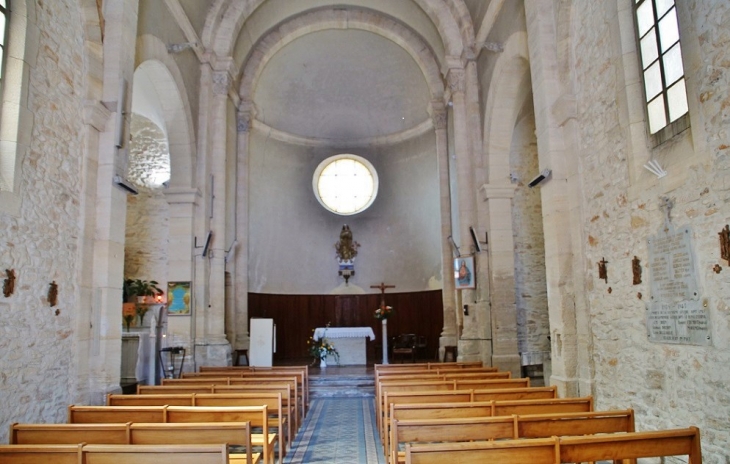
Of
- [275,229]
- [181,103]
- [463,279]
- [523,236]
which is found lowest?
[463,279]

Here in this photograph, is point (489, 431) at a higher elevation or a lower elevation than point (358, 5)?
lower

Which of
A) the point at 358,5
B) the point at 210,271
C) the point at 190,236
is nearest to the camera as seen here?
the point at 190,236

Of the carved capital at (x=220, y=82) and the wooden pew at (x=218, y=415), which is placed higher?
the carved capital at (x=220, y=82)

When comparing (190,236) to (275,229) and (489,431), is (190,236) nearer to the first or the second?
(275,229)

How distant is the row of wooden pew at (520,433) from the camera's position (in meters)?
3.59

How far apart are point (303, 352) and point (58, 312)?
12.8 meters

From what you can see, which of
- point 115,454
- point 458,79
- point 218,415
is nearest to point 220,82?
point 458,79

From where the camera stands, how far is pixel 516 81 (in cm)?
1152

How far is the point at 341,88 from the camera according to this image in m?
19.5

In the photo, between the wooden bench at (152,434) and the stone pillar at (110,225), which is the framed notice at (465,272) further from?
the wooden bench at (152,434)

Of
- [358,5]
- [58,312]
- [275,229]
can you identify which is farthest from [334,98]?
[58,312]

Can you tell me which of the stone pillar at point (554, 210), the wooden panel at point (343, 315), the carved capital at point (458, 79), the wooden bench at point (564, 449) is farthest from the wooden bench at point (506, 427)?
the wooden panel at point (343, 315)

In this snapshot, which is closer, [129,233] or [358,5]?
[129,233]

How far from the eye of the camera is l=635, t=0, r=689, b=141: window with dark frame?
5.54 m
